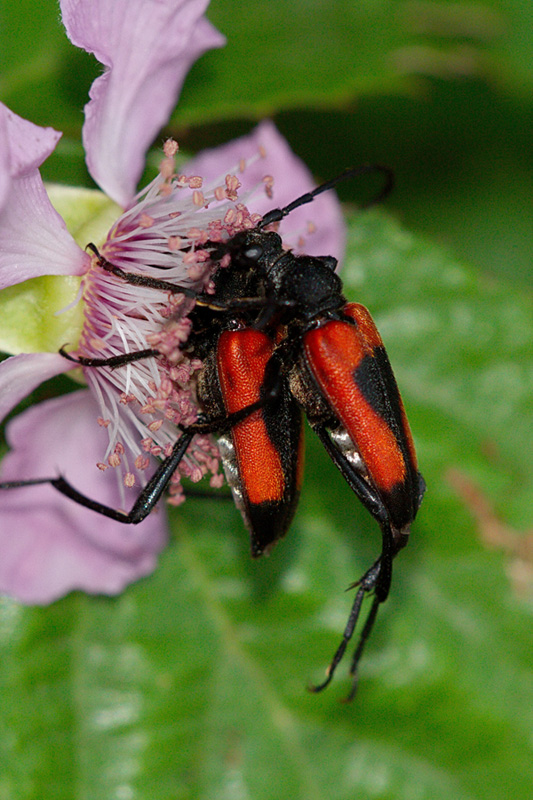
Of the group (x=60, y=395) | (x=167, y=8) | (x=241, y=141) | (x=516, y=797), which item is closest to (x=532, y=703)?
(x=516, y=797)

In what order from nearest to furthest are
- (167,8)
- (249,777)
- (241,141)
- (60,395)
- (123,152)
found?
1. (167,8)
2. (123,152)
3. (60,395)
4. (241,141)
5. (249,777)

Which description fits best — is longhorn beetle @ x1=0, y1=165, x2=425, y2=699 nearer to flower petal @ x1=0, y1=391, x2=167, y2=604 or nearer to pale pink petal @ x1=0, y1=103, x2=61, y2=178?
flower petal @ x1=0, y1=391, x2=167, y2=604

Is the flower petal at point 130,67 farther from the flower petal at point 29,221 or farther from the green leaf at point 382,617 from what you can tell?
the green leaf at point 382,617

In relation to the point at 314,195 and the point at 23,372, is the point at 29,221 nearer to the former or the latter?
the point at 23,372

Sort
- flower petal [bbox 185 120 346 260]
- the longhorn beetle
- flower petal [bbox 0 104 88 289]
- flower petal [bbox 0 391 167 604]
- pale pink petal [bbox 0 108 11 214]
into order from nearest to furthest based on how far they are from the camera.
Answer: pale pink petal [bbox 0 108 11 214] → flower petal [bbox 0 104 88 289] → the longhorn beetle → flower petal [bbox 0 391 167 604] → flower petal [bbox 185 120 346 260]

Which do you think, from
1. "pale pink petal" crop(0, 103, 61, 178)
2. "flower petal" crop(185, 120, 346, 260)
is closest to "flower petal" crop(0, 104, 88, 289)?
"pale pink petal" crop(0, 103, 61, 178)

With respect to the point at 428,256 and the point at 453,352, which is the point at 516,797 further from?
the point at 428,256

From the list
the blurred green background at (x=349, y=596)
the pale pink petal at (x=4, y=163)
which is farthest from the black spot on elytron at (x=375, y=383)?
the pale pink petal at (x=4, y=163)
